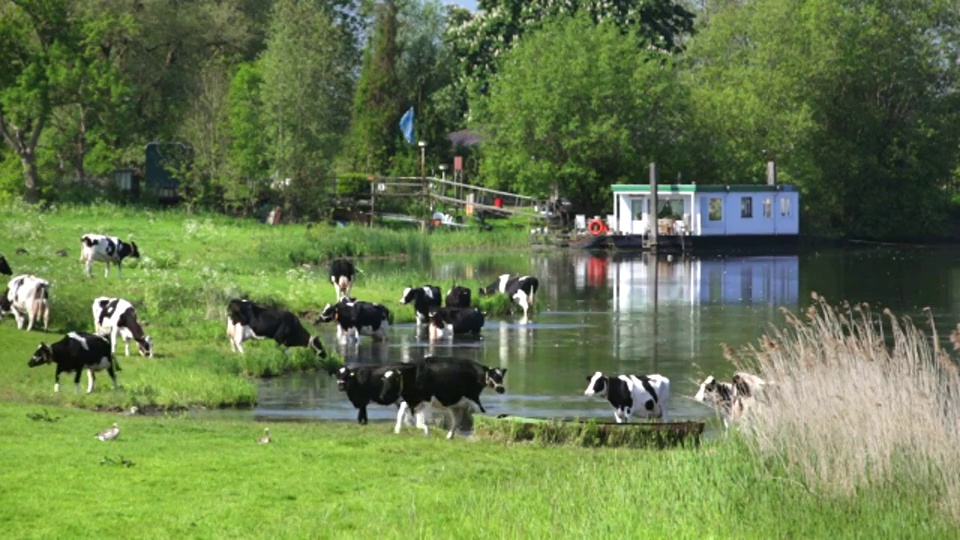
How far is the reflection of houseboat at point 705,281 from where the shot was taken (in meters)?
48.1

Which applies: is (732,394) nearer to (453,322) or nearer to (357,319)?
(357,319)

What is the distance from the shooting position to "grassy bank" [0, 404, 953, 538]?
15.1 metres

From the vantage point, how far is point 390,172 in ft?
292

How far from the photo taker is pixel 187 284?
123 feet

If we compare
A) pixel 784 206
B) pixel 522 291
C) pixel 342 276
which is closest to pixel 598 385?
pixel 342 276

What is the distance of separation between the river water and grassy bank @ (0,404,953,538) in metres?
5.59

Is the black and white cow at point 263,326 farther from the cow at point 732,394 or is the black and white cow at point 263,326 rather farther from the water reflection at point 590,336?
the cow at point 732,394

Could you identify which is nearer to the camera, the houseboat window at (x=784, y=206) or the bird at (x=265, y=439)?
the bird at (x=265, y=439)

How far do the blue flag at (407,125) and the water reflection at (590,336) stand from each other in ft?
78.7

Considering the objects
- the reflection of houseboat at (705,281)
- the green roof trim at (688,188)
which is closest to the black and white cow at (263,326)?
the reflection of houseboat at (705,281)

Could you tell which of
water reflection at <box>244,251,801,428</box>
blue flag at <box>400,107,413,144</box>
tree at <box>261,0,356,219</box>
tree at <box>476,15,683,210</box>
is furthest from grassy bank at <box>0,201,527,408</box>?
blue flag at <box>400,107,413,144</box>

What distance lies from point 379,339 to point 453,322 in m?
1.96

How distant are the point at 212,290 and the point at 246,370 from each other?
7321mm

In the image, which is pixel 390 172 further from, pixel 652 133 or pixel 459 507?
pixel 459 507
